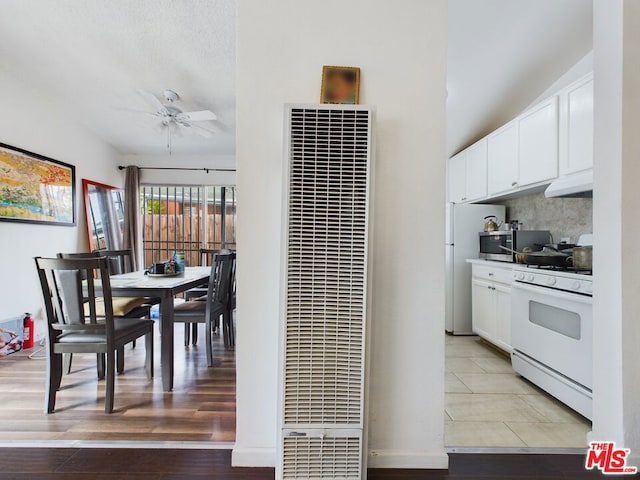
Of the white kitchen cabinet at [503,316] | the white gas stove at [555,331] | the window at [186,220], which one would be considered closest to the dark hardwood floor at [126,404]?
the white gas stove at [555,331]

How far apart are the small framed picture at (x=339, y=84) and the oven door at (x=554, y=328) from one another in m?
1.82

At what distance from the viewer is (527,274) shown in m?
2.60

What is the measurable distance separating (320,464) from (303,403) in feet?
0.86

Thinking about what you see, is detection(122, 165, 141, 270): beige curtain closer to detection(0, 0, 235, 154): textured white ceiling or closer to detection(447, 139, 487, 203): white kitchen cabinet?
detection(0, 0, 235, 154): textured white ceiling

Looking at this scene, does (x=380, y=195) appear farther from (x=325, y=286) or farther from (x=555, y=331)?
(x=555, y=331)

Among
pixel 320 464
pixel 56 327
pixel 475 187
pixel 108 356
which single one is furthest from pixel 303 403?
pixel 475 187

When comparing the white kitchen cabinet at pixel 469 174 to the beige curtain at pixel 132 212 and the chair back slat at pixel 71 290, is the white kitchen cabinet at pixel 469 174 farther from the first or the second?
the beige curtain at pixel 132 212

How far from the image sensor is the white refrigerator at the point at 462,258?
12.9ft

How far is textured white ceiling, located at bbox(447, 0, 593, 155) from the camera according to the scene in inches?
93.8

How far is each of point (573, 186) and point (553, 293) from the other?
773mm

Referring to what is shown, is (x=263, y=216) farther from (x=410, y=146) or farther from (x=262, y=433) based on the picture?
(x=262, y=433)

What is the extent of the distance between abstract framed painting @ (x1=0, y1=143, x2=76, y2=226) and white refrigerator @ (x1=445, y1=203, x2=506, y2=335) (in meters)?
4.41

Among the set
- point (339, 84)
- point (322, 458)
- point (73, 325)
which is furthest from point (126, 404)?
point (339, 84)

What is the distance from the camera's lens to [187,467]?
62.0 inches
